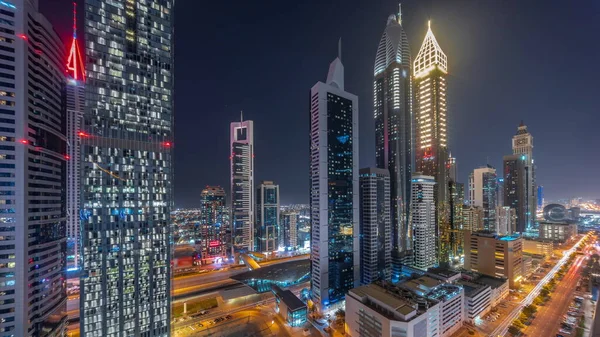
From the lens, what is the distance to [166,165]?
162ft

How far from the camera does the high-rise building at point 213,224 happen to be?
12938 centimetres

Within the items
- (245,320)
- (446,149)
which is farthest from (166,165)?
(446,149)

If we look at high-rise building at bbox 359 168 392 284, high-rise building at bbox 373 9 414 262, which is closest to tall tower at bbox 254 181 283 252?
high-rise building at bbox 359 168 392 284

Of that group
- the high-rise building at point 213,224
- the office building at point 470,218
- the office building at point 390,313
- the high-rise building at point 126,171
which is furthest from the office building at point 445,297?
the high-rise building at point 213,224

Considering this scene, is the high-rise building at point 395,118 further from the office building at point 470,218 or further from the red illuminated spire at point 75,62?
the red illuminated spire at point 75,62

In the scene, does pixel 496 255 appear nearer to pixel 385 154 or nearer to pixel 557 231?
pixel 385 154

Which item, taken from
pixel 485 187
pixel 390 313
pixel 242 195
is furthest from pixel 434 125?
pixel 242 195

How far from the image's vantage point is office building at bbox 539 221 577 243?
14900 centimetres

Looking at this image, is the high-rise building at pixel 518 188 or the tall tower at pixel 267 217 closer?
the tall tower at pixel 267 217

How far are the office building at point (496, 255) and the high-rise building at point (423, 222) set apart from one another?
14618mm

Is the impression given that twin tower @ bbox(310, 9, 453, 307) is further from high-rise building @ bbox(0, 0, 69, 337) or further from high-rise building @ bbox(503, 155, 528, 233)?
high-rise building @ bbox(503, 155, 528, 233)

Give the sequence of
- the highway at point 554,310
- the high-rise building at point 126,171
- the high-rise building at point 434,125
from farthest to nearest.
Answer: the high-rise building at point 434,125 < the highway at point 554,310 < the high-rise building at point 126,171

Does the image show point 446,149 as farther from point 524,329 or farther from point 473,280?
point 524,329

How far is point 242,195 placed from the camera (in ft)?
476
